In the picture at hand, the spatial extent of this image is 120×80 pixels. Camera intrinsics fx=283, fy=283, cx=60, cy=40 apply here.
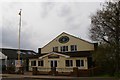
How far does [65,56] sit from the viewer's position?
4884 centimetres

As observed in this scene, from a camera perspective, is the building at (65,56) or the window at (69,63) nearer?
the building at (65,56)

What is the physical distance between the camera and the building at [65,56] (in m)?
48.0

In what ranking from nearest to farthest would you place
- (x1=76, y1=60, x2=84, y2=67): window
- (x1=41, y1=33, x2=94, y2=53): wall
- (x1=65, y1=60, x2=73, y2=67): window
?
(x1=76, y1=60, x2=84, y2=67): window
(x1=65, y1=60, x2=73, y2=67): window
(x1=41, y1=33, x2=94, y2=53): wall

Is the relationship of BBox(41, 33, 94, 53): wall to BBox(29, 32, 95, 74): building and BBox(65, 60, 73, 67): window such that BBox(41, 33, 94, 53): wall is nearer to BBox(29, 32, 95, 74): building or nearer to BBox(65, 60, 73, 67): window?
BBox(29, 32, 95, 74): building

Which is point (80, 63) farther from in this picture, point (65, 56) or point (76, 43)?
point (76, 43)

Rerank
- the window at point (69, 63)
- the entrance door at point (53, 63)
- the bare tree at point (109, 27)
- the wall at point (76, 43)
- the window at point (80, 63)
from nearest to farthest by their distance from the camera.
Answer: the bare tree at point (109, 27)
the window at point (80, 63)
the window at point (69, 63)
the entrance door at point (53, 63)
the wall at point (76, 43)

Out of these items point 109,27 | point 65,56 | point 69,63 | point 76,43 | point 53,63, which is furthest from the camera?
point 76,43

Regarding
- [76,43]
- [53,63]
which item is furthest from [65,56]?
[76,43]

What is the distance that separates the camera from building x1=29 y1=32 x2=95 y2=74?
48.0 metres

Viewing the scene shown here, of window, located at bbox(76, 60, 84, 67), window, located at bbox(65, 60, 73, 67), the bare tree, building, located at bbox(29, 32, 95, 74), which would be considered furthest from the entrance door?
the bare tree

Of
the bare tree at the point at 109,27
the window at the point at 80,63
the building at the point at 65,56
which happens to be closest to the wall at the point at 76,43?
the building at the point at 65,56

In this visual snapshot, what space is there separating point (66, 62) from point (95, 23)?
1033 cm

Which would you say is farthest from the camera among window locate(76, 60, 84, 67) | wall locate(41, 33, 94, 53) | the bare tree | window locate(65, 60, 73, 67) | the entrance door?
wall locate(41, 33, 94, 53)

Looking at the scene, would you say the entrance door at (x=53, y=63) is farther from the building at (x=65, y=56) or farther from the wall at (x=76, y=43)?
the wall at (x=76, y=43)
